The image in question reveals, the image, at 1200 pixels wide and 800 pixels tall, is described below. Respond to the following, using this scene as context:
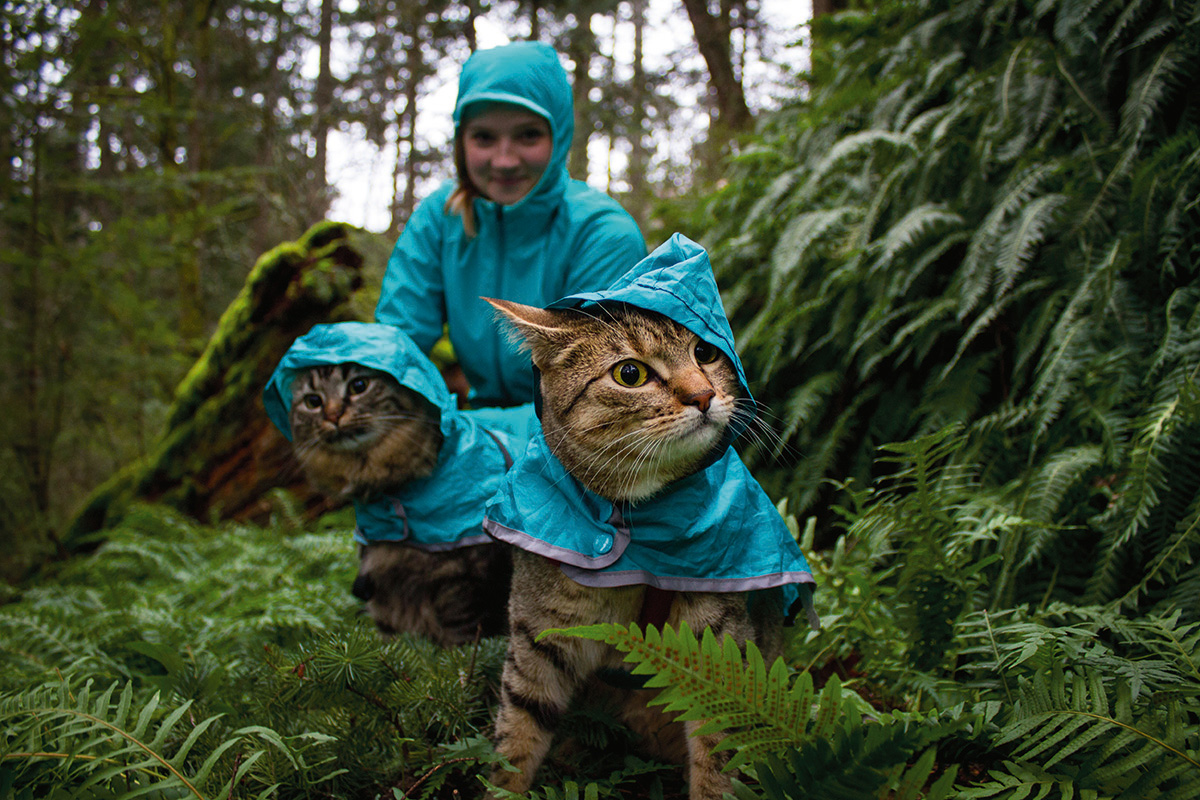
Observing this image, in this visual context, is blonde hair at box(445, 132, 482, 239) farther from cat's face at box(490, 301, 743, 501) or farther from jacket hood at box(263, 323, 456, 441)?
cat's face at box(490, 301, 743, 501)

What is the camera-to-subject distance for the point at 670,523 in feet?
5.63

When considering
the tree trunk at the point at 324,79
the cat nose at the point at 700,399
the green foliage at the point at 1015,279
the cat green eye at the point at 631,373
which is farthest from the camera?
the tree trunk at the point at 324,79

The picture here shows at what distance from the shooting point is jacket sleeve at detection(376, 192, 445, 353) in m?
3.32

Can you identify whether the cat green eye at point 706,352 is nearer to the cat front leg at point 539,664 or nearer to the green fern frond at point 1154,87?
the cat front leg at point 539,664

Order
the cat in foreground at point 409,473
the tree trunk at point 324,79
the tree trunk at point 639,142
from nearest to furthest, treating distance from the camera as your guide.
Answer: the cat in foreground at point 409,473 < the tree trunk at point 639,142 < the tree trunk at point 324,79

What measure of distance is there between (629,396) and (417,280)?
199 cm

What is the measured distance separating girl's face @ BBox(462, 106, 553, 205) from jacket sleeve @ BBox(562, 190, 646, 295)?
12.6 inches

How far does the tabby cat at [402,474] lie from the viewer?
2.67 m

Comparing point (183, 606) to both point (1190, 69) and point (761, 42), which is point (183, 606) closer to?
point (1190, 69)

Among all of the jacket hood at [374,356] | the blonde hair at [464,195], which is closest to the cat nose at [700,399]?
the jacket hood at [374,356]

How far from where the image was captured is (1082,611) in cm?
202

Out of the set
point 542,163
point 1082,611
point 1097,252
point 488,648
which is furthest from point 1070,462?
point 542,163

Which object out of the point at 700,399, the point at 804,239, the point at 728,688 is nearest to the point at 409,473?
the point at 700,399

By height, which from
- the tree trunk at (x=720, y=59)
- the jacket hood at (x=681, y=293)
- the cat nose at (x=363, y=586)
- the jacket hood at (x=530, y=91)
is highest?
the tree trunk at (x=720, y=59)
